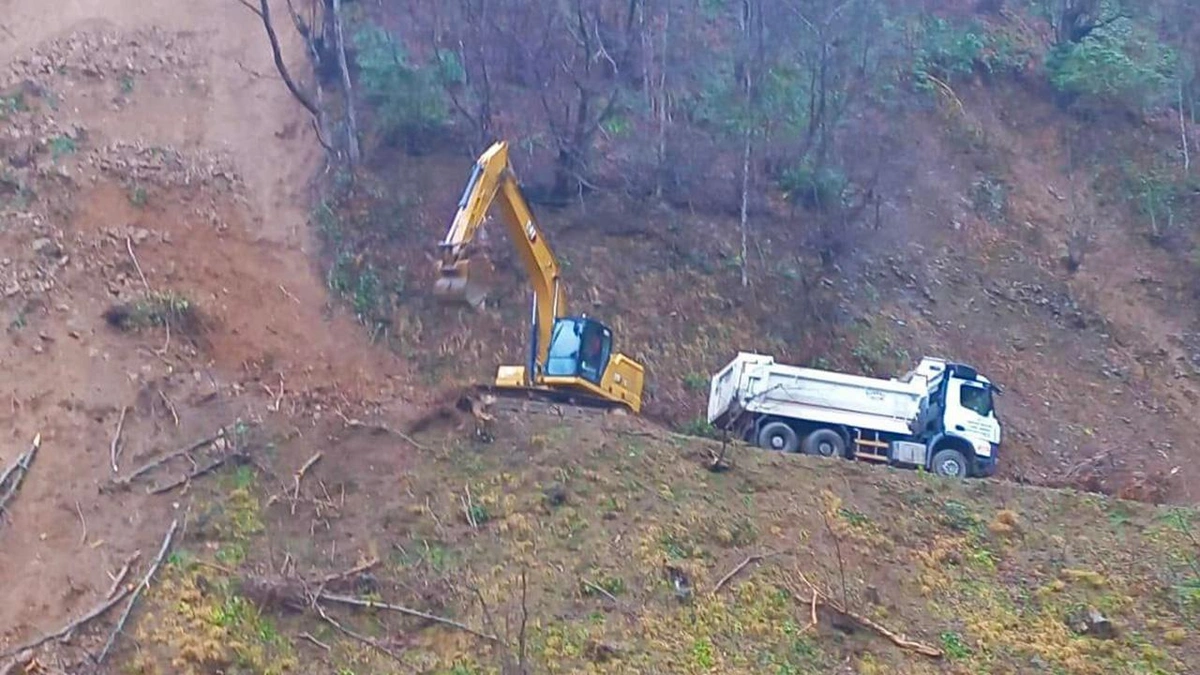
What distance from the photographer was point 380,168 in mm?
25156

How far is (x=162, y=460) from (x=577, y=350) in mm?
5614

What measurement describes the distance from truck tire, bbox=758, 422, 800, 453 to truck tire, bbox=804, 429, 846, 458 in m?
0.21

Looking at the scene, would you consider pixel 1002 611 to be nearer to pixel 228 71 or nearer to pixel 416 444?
pixel 416 444

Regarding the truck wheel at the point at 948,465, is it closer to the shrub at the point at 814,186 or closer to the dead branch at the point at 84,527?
the shrub at the point at 814,186

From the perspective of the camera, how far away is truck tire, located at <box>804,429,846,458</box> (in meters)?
19.5

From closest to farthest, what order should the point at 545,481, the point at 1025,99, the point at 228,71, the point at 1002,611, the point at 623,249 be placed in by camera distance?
the point at 1002,611
the point at 545,481
the point at 623,249
the point at 228,71
the point at 1025,99

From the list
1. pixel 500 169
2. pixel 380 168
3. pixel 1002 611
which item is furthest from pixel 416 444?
pixel 380 168

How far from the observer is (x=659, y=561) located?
1460 centimetres

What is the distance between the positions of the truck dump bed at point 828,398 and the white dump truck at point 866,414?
1 cm

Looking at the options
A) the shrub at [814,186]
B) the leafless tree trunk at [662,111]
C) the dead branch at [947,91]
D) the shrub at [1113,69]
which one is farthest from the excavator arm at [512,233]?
the shrub at [1113,69]

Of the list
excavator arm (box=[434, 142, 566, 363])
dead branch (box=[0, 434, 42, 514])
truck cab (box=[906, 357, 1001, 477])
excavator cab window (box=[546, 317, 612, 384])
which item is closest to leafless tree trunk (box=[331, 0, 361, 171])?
excavator arm (box=[434, 142, 566, 363])

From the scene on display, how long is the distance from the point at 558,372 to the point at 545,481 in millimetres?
2531

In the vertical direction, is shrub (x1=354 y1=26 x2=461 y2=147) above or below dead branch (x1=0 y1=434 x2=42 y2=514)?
above

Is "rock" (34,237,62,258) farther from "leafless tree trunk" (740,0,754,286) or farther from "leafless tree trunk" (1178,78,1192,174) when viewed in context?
"leafless tree trunk" (1178,78,1192,174)
